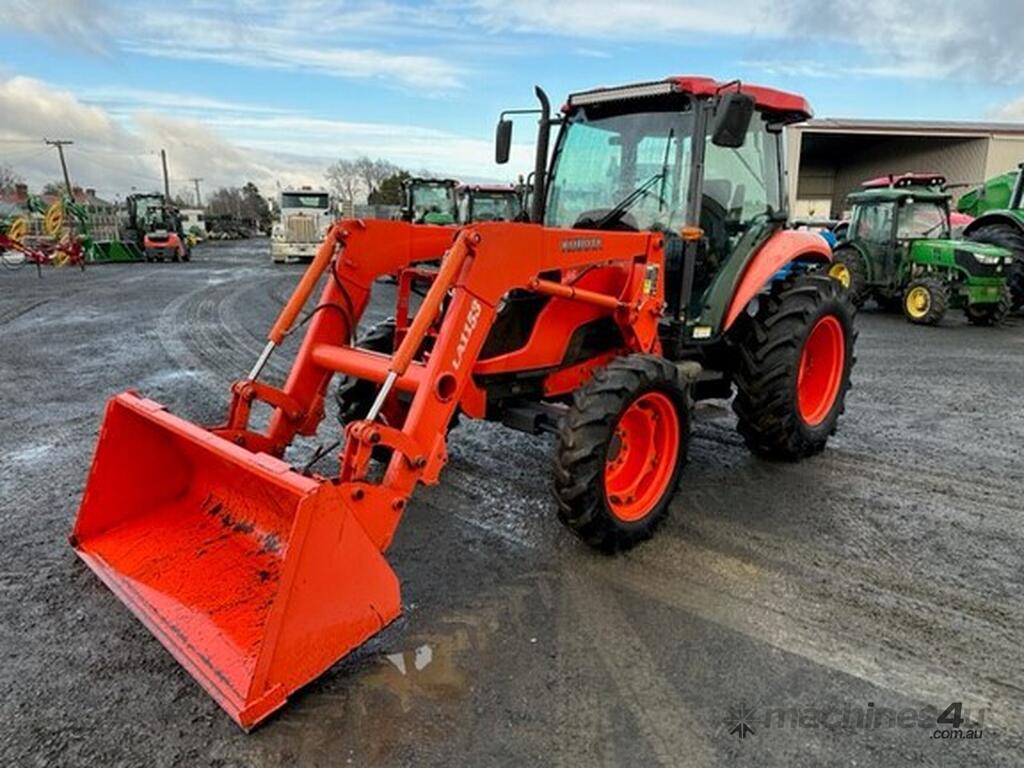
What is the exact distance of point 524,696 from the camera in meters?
2.55

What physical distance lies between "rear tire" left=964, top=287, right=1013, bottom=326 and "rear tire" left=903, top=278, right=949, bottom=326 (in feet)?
1.66

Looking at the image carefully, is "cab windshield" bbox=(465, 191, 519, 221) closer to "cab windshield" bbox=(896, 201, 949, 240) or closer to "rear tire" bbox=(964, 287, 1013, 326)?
"cab windshield" bbox=(896, 201, 949, 240)

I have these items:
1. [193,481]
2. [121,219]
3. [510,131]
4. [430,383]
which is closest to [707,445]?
[510,131]

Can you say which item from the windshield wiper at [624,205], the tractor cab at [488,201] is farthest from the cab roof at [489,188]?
the windshield wiper at [624,205]

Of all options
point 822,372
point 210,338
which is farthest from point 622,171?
point 210,338

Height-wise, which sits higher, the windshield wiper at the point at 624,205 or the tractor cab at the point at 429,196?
the tractor cab at the point at 429,196

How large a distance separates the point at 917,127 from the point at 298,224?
21.9m

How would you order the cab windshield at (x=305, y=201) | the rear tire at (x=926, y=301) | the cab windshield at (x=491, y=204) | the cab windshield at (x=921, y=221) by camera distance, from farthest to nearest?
1. the cab windshield at (x=305, y=201)
2. the cab windshield at (x=491, y=204)
3. the cab windshield at (x=921, y=221)
4. the rear tire at (x=926, y=301)

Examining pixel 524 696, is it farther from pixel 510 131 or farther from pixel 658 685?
pixel 510 131

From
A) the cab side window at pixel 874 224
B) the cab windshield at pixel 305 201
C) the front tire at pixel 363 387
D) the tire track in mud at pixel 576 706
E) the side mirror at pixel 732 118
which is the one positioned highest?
the cab windshield at pixel 305 201

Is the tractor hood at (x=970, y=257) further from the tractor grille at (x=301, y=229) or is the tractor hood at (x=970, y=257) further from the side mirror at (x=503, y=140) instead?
the tractor grille at (x=301, y=229)

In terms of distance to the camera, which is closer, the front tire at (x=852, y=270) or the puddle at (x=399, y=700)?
the puddle at (x=399, y=700)

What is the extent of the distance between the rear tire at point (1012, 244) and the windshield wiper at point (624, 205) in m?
10.7

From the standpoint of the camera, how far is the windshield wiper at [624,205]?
170 inches
